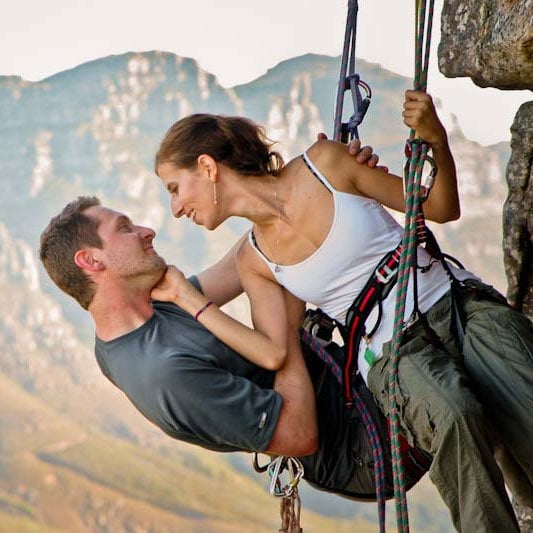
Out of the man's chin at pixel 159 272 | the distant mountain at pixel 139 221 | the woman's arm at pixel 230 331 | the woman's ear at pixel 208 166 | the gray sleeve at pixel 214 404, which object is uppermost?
Result: the woman's ear at pixel 208 166

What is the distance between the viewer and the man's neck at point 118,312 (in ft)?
7.84

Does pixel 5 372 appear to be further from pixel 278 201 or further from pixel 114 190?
pixel 278 201

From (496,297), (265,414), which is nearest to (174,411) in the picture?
(265,414)

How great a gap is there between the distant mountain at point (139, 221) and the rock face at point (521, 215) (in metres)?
7.09

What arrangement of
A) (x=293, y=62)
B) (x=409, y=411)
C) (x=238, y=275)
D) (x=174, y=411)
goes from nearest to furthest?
(x=409, y=411)
(x=174, y=411)
(x=238, y=275)
(x=293, y=62)

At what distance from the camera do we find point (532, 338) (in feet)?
7.13

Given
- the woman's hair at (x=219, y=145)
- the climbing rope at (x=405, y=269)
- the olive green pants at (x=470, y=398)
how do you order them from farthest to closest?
the woman's hair at (x=219, y=145)
the climbing rope at (x=405, y=269)
the olive green pants at (x=470, y=398)

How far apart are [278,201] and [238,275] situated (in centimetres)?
31

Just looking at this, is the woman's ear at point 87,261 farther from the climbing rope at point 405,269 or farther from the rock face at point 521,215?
the rock face at point 521,215

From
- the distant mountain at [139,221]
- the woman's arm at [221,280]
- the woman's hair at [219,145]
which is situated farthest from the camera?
the distant mountain at [139,221]

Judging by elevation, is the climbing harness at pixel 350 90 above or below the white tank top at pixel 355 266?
above

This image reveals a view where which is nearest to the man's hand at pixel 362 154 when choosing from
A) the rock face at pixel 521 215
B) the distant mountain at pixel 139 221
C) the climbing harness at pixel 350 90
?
the climbing harness at pixel 350 90

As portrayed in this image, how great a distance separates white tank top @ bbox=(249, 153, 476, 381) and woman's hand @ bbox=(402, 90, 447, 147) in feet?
0.77

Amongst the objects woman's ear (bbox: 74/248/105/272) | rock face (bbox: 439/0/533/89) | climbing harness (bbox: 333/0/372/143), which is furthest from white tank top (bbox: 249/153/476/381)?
rock face (bbox: 439/0/533/89)
